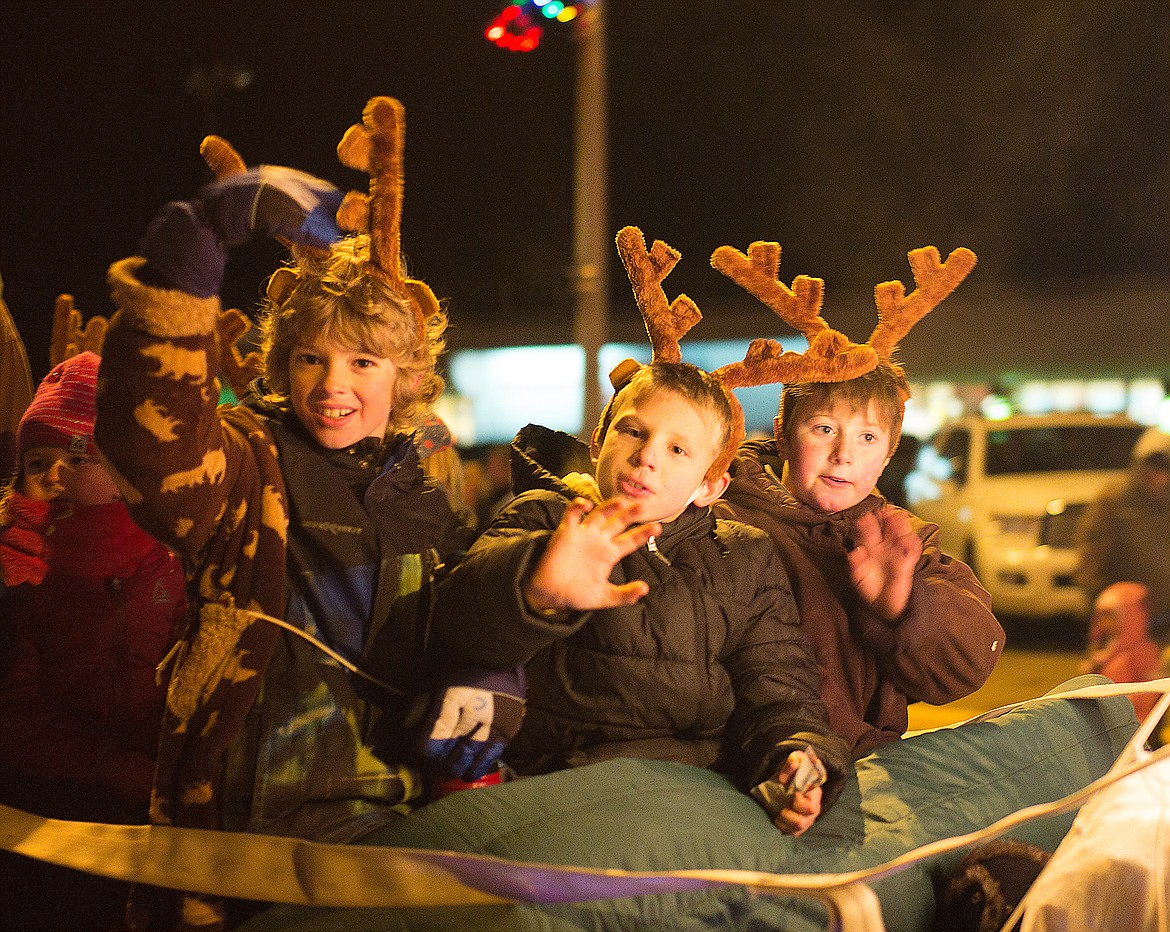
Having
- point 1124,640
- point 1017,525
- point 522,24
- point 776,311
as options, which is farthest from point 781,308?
point 1017,525

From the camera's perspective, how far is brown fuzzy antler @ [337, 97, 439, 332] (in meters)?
2.17

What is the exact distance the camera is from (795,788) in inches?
80.4

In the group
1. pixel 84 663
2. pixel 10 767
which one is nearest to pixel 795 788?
pixel 84 663

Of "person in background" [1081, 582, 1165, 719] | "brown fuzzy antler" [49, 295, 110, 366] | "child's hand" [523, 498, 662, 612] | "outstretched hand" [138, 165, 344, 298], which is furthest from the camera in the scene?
"person in background" [1081, 582, 1165, 719]

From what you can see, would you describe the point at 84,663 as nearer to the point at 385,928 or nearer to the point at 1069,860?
the point at 385,928

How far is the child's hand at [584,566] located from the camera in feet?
6.16

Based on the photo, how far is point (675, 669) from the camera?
218cm

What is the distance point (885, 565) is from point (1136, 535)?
13.6 ft

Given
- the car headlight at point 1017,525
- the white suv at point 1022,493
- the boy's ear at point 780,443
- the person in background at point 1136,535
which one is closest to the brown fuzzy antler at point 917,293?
the boy's ear at point 780,443

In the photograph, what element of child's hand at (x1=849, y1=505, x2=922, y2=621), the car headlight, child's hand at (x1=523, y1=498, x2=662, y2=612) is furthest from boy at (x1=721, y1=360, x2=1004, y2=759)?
the car headlight

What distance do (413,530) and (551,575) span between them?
Answer: 495mm

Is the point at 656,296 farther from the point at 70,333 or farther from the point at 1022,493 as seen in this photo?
the point at 1022,493

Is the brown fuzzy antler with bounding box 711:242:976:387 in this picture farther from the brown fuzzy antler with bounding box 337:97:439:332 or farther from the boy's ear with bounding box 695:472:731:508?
the brown fuzzy antler with bounding box 337:97:439:332

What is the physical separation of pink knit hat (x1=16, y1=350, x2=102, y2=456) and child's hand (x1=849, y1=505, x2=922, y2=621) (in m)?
1.67
